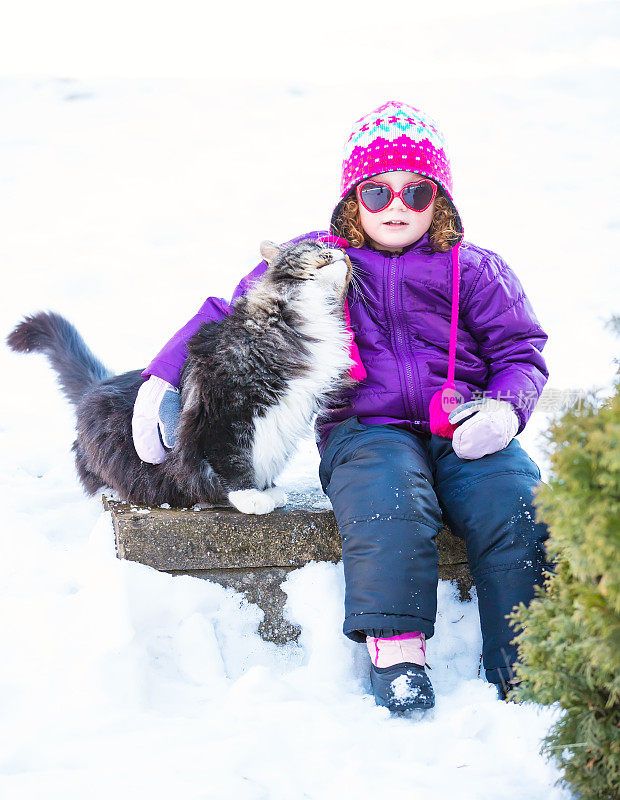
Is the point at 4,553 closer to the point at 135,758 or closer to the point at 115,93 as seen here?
the point at 135,758

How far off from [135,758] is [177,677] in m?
0.51

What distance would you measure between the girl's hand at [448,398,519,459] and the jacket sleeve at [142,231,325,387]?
35.3 inches

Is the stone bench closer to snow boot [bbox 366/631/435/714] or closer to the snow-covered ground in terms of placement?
the snow-covered ground

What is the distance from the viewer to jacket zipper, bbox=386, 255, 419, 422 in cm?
242

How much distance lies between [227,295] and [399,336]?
3.28 metres

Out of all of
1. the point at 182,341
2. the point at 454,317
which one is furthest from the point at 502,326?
the point at 182,341

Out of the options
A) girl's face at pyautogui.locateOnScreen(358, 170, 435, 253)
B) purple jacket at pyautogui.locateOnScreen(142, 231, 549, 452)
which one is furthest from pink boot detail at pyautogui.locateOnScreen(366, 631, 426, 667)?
girl's face at pyautogui.locateOnScreen(358, 170, 435, 253)

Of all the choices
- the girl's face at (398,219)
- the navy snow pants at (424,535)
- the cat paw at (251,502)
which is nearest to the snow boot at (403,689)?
the navy snow pants at (424,535)

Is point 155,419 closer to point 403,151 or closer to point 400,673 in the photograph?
point 400,673

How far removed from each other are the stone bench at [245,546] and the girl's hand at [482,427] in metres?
0.32

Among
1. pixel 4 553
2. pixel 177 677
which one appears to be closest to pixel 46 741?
pixel 177 677

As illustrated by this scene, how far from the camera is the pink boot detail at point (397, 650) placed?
191 cm

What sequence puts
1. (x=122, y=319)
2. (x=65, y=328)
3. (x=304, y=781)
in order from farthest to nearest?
(x=122, y=319)
(x=65, y=328)
(x=304, y=781)

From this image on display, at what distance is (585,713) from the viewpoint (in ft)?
4.16
